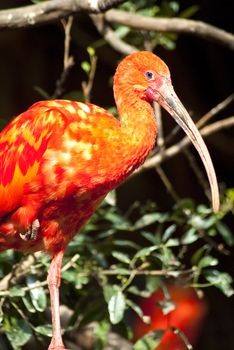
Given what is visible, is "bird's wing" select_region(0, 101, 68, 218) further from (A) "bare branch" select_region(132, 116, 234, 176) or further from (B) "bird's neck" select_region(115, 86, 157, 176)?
(A) "bare branch" select_region(132, 116, 234, 176)

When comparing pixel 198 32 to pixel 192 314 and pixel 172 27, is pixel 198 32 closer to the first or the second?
pixel 172 27

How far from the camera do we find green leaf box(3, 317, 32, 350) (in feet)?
13.5

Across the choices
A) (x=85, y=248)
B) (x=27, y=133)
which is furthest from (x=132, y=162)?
(x=85, y=248)

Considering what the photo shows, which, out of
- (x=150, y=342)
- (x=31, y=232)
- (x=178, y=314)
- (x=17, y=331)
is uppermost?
(x=31, y=232)

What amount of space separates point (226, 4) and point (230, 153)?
3.47 feet

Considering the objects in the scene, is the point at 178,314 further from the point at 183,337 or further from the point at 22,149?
the point at 22,149

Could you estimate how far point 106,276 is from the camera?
462 cm

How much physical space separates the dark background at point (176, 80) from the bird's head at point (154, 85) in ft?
9.93

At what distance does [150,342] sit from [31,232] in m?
0.84

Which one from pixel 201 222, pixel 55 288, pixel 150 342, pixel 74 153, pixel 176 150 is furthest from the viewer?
pixel 176 150

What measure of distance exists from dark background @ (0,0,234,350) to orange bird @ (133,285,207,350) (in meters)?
0.49

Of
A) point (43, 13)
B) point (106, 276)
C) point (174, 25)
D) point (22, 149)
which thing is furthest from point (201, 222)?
point (43, 13)

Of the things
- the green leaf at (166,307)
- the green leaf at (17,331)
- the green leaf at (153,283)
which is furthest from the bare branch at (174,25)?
the green leaf at (17,331)

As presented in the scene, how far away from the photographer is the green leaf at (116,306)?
4215mm
